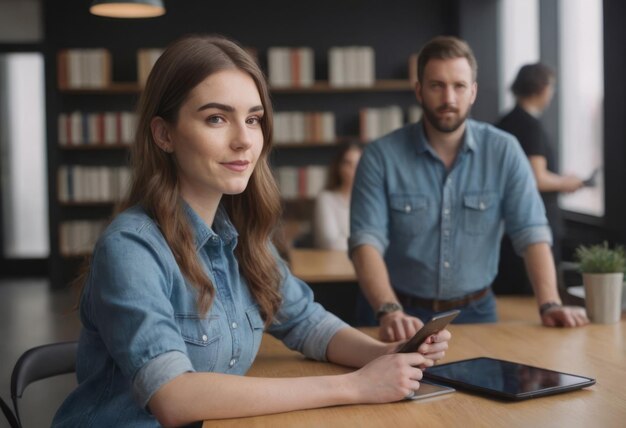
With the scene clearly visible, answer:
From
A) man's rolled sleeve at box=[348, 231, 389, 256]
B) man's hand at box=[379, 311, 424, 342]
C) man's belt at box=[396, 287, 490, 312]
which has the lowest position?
man's belt at box=[396, 287, 490, 312]

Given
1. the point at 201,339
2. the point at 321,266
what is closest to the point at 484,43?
the point at 321,266

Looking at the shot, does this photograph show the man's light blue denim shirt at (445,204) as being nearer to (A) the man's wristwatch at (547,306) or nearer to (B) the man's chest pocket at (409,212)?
(B) the man's chest pocket at (409,212)

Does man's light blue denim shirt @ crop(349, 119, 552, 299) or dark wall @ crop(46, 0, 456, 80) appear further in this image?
dark wall @ crop(46, 0, 456, 80)

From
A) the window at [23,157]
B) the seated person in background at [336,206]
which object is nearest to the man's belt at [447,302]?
the seated person in background at [336,206]

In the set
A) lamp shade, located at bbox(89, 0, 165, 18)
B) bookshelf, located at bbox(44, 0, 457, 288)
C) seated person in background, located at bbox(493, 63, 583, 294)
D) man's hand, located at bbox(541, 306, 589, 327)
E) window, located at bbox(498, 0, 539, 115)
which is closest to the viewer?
man's hand, located at bbox(541, 306, 589, 327)

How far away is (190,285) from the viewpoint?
170cm

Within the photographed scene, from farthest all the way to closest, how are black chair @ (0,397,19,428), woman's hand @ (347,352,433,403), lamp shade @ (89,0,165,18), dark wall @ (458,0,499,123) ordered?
dark wall @ (458,0,499,123), lamp shade @ (89,0,165,18), black chair @ (0,397,19,428), woman's hand @ (347,352,433,403)

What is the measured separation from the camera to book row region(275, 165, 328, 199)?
327 inches

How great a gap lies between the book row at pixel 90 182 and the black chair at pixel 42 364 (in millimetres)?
6243

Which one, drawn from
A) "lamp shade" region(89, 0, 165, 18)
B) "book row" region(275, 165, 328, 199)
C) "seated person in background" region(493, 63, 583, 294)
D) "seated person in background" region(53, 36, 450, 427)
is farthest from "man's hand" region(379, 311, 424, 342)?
"book row" region(275, 165, 328, 199)

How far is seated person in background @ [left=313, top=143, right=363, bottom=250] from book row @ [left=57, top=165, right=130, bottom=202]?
10.9ft

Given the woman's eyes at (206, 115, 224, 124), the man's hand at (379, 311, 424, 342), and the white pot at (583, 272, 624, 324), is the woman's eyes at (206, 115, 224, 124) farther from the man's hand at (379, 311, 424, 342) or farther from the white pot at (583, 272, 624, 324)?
the white pot at (583, 272, 624, 324)

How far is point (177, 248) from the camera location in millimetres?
1697

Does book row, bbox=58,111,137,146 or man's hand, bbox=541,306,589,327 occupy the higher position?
book row, bbox=58,111,137,146
